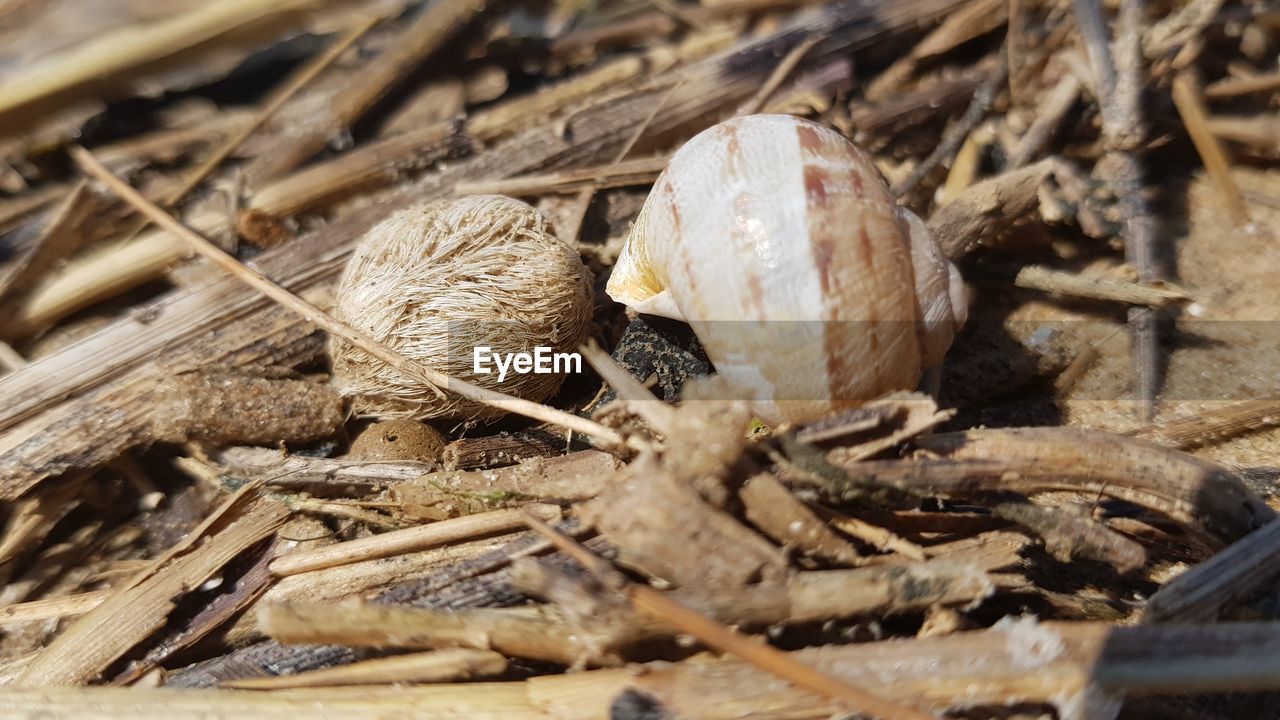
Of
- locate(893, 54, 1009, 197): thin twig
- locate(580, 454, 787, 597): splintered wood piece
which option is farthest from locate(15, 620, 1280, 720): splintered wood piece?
locate(893, 54, 1009, 197): thin twig

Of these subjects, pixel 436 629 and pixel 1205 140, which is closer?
pixel 436 629

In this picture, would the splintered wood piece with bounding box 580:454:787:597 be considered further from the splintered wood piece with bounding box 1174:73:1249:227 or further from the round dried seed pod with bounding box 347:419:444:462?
the splintered wood piece with bounding box 1174:73:1249:227

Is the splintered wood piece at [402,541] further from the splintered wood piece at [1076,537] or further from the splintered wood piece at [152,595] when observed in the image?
the splintered wood piece at [1076,537]

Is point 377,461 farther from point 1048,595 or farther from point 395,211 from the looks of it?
point 1048,595

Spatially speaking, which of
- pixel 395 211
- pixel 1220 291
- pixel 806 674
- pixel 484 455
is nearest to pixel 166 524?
pixel 484 455

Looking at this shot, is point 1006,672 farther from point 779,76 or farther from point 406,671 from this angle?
point 779,76

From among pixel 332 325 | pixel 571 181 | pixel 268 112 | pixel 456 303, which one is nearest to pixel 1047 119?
pixel 571 181
